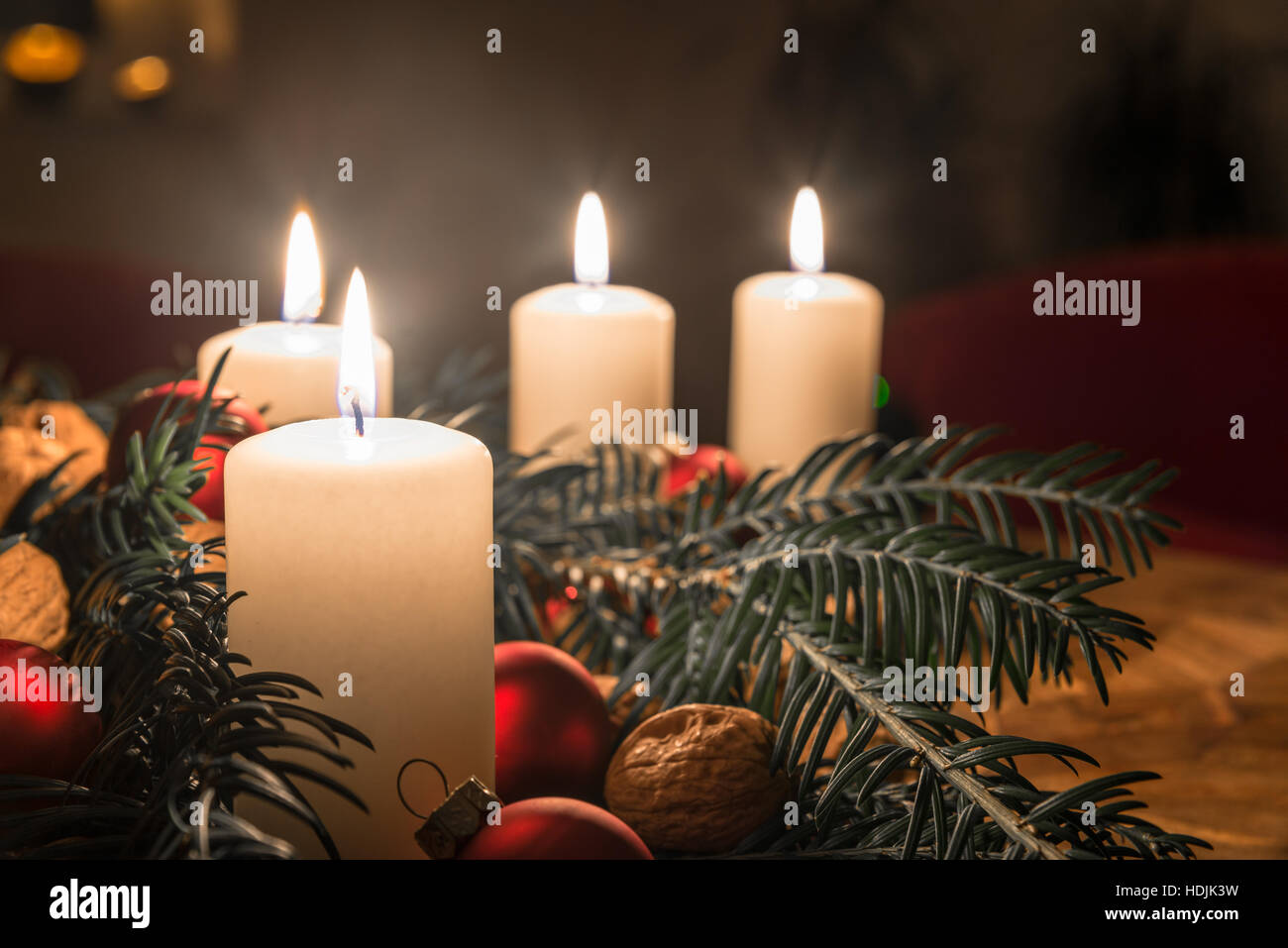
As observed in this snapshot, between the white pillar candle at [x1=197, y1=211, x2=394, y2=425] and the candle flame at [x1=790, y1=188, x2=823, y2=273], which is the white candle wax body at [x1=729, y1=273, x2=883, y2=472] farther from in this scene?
the white pillar candle at [x1=197, y1=211, x2=394, y2=425]

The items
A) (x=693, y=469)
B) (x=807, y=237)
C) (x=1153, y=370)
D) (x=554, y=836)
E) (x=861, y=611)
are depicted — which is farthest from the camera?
(x=1153, y=370)

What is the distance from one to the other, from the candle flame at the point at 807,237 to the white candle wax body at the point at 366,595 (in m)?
0.46

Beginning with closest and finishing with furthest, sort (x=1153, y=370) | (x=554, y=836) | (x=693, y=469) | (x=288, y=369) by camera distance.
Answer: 1. (x=554, y=836)
2. (x=288, y=369)
3. (x=693, y=469)
4. (x=1153, y=370)

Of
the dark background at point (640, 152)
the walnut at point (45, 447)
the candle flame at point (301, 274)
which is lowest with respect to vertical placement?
the walnut at point (45, 447)

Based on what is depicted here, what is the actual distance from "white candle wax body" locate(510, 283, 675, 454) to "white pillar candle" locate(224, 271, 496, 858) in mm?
313

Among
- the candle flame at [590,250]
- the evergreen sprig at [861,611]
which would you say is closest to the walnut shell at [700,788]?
the evergreen sprig at [861,611]

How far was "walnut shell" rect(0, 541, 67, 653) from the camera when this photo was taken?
14.7 inches

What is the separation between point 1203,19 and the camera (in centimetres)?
137

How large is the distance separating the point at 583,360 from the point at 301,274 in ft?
0.53

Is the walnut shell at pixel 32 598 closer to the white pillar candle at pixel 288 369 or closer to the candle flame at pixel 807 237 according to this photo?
the white pillar candle at pixel 288 369

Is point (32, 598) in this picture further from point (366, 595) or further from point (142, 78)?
point (142, 78)

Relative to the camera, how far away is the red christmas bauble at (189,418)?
0.42m

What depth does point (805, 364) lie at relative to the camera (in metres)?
0.66

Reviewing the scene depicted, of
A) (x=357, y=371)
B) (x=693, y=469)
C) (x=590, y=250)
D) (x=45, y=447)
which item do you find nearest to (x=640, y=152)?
(x=590, y=250)
